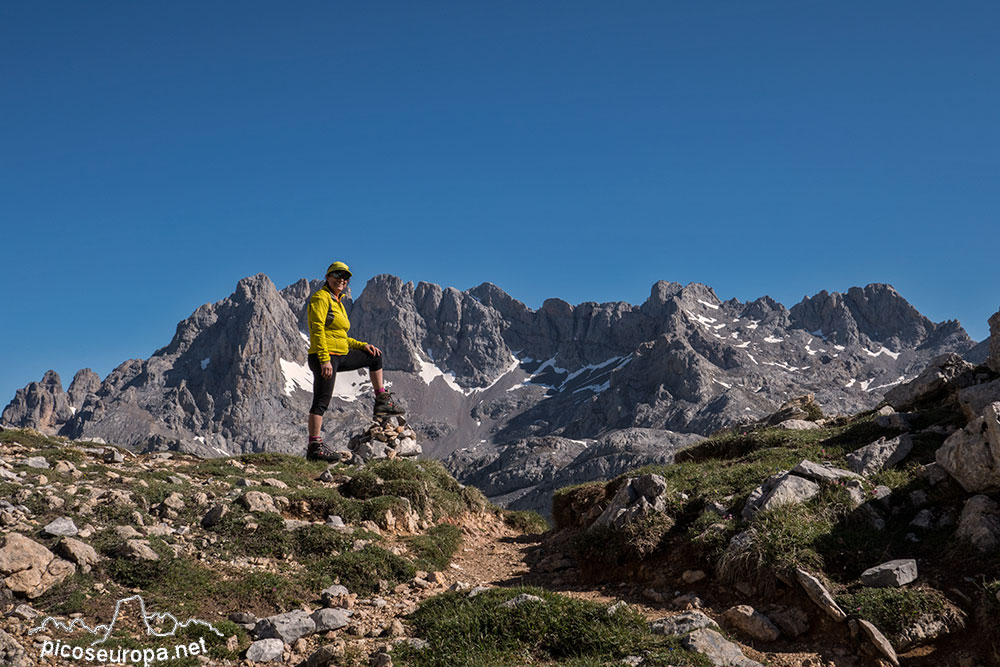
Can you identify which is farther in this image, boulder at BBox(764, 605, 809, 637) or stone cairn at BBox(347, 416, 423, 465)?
stone cairn at BBox(347, 416, 423, 465)

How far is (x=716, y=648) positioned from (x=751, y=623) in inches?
52.8

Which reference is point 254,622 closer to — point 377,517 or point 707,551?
point 377,517

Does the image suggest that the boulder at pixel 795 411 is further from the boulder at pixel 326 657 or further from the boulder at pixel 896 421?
the boulder at pixel 326 657

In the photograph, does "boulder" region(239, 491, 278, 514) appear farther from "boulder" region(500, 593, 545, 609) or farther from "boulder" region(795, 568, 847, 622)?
"boulder" region(795, 568, 847, 622)

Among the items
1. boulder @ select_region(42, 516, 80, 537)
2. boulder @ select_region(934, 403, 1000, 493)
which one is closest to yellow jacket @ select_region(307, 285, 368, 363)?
boulder @ select_region(42, 516, 80, 537)

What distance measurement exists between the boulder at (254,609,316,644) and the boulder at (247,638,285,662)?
271 mm

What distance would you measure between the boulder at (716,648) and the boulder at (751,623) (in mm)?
900

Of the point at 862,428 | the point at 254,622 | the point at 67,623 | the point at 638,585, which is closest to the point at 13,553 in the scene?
the point at 67,623

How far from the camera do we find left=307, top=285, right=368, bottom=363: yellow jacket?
19281 millimetres

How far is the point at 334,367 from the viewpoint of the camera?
777 inches

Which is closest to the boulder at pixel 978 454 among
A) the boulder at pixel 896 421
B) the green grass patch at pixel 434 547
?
the boulder at pixel 896 421

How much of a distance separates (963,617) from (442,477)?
44.0ft

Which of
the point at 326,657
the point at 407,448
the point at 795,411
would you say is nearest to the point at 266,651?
the point at 326,657

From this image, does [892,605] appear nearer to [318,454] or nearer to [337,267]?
[337,267]
